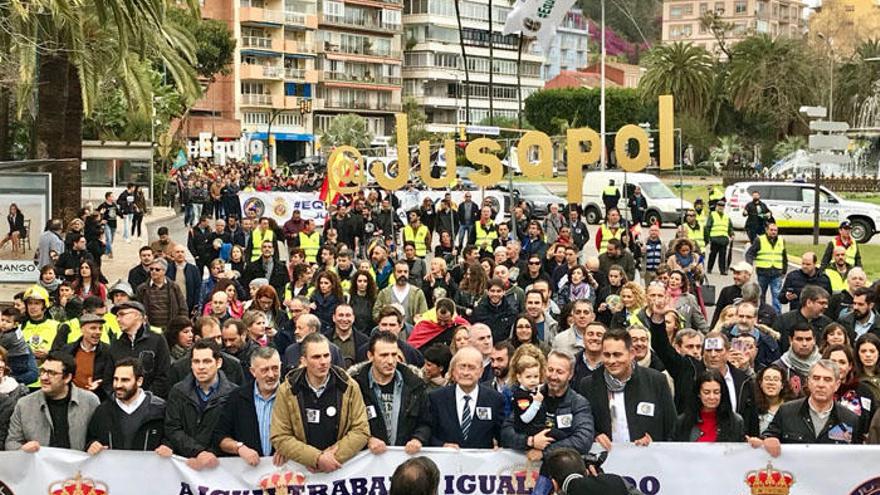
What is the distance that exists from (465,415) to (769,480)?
182 centimetres

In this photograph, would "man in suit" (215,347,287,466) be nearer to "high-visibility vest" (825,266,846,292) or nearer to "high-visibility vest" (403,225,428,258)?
"high-visibility vest" (825,266,846,292)

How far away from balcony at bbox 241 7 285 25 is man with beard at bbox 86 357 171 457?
96.9 meters

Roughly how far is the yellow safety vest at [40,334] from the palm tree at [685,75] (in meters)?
76.7

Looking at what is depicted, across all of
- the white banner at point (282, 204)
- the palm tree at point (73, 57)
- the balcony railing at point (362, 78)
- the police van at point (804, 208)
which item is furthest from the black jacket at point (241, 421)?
the balcony railing at point (362, 78)

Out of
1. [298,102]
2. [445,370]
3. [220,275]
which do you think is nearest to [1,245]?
[220,275]

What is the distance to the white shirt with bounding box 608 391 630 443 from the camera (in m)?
8.02

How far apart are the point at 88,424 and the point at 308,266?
7.18 meters

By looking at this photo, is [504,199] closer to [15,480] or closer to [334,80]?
[15,480]

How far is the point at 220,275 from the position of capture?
1521 cm

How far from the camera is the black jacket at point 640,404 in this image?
7.97 meters

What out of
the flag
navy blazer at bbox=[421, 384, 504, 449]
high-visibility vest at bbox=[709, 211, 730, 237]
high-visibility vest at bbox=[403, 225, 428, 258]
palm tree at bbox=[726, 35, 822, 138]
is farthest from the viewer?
palm tree at bbox=[726, 35, 822, 138]

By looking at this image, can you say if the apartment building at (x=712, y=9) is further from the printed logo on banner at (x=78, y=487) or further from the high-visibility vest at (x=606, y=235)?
the printed logo on banner at (x=78, y=487)

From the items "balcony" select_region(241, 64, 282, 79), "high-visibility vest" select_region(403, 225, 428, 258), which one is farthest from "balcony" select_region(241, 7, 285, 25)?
"high-visibility vest" select_region(403, 225, 428, 258)

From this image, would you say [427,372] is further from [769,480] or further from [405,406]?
[769,480]
